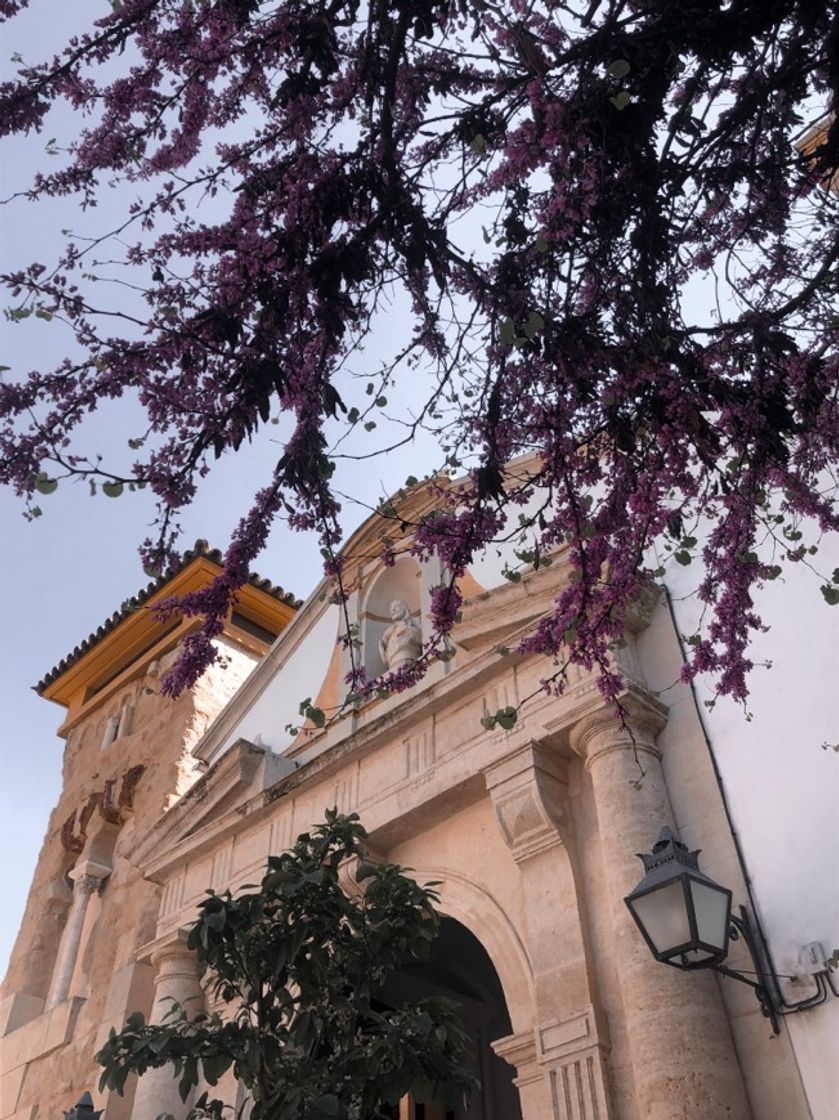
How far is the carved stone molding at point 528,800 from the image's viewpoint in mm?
6156

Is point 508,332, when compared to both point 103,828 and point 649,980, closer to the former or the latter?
point 649,980

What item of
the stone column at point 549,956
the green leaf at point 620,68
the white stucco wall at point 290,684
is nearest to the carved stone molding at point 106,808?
the white stucco wall at point 290,684

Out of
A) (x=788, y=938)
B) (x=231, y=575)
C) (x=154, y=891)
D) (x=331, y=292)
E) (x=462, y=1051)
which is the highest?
(x=154, y=891)

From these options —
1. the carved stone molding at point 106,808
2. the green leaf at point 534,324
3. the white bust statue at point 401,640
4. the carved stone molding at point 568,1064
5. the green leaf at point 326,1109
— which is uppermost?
the carved stone molding at point 106,808

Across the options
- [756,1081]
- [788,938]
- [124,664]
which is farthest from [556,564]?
[124,664]

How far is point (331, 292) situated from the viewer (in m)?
3.66

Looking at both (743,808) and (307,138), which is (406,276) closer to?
(307,138)

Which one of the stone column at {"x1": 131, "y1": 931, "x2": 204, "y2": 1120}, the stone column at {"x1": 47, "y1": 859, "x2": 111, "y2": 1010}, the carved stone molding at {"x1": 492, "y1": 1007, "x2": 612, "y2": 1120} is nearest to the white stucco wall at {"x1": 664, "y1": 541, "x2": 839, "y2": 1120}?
the carved stone molding at {"x1": 492, "y1": 1007, "x2": 612, "y2": 1120}

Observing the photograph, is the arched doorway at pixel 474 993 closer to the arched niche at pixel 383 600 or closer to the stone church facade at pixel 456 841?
the stone church facade at pixel 456 841

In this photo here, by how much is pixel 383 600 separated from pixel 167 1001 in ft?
12.3

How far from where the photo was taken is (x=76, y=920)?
10562 mm

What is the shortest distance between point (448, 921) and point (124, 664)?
6.60m

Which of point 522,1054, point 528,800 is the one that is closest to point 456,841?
point 528,800

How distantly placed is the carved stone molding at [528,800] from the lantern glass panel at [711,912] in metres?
1.43
